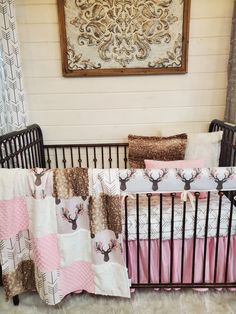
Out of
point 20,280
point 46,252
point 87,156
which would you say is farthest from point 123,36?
point 20,280

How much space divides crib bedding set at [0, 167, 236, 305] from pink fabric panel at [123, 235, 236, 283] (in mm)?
223

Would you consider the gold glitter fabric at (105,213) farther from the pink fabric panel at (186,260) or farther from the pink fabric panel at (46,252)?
the pink fabric panel at (186,260)

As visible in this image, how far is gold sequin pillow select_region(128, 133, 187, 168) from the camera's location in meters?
2.06

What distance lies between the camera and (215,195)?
175 centimetres

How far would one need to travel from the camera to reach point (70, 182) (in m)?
1.17

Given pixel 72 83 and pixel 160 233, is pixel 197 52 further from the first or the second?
pixel 160 233

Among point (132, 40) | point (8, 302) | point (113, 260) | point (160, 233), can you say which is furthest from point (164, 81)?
point (8, 302)

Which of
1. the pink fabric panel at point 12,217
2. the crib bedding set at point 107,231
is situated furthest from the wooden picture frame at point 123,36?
the pink fabric panel at point 12,217

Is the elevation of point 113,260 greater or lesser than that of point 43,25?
lesser

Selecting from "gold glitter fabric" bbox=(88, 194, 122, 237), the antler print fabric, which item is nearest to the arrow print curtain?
"gold glitter fabric" bbox=(88, 194, 122, 237)

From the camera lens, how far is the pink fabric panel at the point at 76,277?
1.32 m

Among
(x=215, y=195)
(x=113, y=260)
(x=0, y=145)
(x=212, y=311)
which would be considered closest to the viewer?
(x=113, y=260)

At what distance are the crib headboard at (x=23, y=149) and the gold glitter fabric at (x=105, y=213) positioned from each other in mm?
697

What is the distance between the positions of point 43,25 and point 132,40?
71cm
